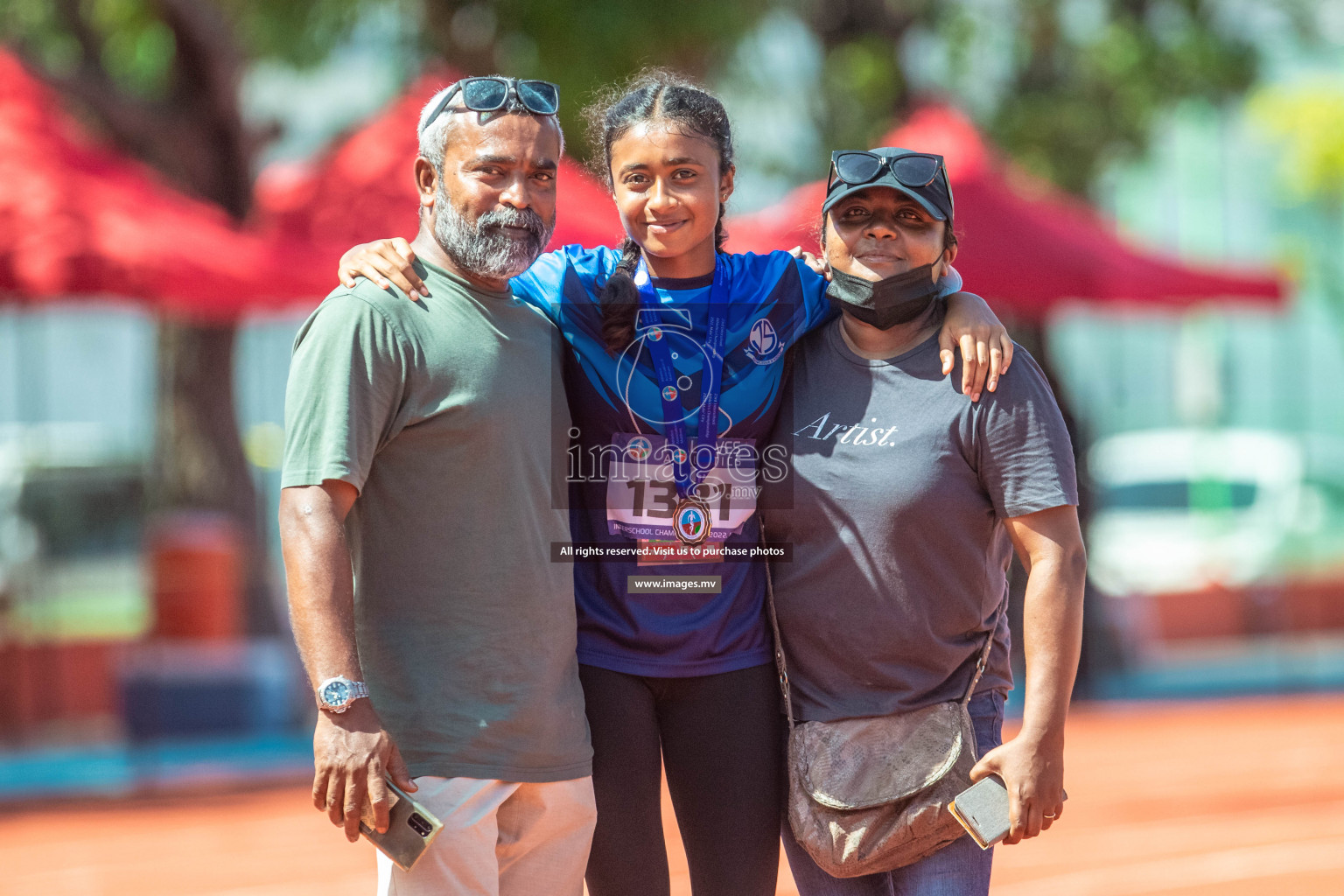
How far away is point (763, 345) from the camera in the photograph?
3504mm

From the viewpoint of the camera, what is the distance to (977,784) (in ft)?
10.4

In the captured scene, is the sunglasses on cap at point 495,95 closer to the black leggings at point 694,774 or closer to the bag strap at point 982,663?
the black leggings at point 694,774

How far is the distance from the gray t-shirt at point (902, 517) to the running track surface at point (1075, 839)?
336cm

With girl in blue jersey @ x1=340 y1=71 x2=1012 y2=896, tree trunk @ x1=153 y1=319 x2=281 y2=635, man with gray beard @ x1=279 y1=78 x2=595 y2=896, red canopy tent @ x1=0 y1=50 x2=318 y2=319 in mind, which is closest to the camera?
man with gray beard @ x1=279 y1=78 x2=595 y2=896

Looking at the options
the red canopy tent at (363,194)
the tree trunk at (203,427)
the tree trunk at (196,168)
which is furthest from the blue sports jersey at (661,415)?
the tree trunk at (203,427)

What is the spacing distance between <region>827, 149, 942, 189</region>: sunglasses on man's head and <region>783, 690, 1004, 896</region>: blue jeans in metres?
1.16

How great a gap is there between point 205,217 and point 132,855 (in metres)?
4.06

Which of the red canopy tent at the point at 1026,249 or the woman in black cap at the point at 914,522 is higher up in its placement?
the red canopy tent at the point at 1026,249

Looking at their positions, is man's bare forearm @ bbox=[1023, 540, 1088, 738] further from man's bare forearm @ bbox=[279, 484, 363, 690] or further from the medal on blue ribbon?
man's bare forearm @ bbox=[279, 484, 363, 690]

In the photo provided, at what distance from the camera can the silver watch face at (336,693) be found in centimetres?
294

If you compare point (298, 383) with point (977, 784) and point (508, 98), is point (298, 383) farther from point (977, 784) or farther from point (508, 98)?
point (977, 784)

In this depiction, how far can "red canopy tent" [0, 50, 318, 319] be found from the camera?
8844 millimetres

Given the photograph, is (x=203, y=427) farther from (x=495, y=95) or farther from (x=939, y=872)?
(x=939, y=872)

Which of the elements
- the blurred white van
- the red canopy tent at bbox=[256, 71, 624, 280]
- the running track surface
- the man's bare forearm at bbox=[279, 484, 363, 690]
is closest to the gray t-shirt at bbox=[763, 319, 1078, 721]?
the man's bare forearm at bbox=[279, 484, 363, 690]
